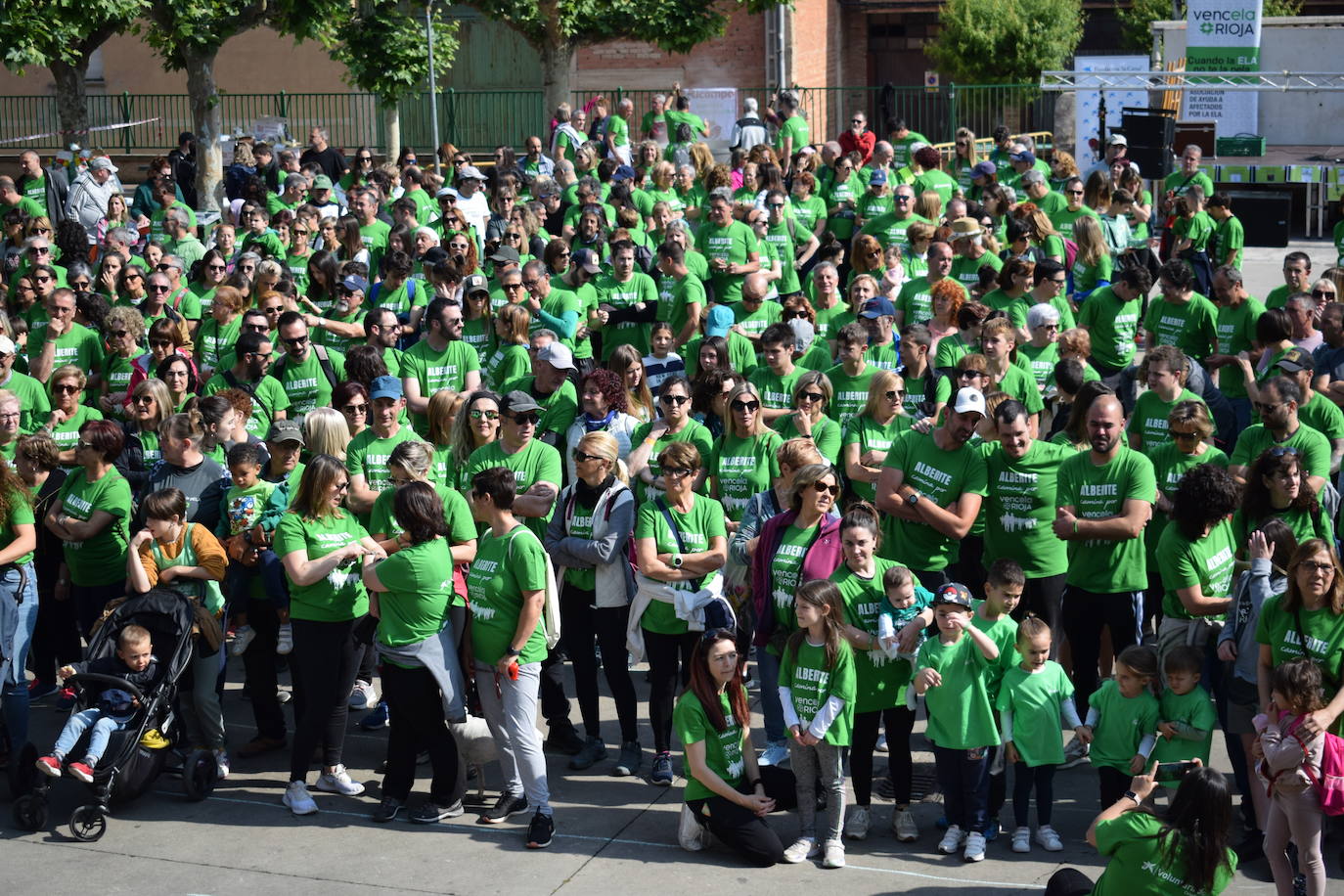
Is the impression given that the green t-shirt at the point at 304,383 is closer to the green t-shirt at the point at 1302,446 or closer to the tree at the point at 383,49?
the green t-shirt at the point at 1302,446

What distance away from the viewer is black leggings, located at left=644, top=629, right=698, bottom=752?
8.00 meters

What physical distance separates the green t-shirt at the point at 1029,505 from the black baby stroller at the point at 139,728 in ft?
13.2

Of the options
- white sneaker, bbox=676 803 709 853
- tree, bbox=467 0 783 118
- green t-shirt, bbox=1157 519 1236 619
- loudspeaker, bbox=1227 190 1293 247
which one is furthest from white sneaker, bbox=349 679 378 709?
tree, bbox=467 0 783 118

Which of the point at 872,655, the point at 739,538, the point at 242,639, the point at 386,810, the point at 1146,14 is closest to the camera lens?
the point at 872,655

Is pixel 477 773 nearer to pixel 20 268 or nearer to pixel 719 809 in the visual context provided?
pixel 719 809

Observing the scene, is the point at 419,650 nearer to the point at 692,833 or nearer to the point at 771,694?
the point at 692,833

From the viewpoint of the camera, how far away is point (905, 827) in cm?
736

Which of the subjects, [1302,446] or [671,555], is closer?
[671,555]

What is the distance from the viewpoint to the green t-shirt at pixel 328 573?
25.4 ft

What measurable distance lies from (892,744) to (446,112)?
2592 cm

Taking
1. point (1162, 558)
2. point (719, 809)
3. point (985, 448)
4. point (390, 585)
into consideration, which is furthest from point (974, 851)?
point (390, 585)

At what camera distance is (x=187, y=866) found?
7316 millimetres

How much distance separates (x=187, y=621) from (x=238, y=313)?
4.02m

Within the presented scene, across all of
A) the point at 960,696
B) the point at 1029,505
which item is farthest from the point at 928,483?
the point at 960,696
